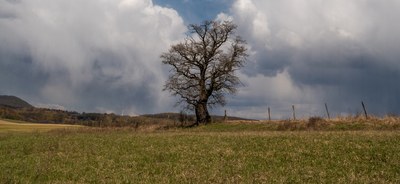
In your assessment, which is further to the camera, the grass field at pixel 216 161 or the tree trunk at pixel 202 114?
the tree trunk at pixel 202 114

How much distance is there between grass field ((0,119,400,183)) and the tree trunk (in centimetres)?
4619

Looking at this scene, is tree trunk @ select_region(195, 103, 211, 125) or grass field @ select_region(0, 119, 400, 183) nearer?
grass field @ select_region(0, 119, 400, 183)

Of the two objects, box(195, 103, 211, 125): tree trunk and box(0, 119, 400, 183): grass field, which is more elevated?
box(195, 103, 211, 125): tree trunk

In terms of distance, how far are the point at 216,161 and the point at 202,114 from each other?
55.3 m

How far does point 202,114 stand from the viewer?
3059 inches

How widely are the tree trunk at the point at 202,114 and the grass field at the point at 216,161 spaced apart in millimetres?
46187

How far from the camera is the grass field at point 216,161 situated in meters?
18.3

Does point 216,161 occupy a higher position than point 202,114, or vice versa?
point 202,114

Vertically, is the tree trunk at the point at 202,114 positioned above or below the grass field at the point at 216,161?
above

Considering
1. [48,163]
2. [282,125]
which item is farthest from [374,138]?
[282,125]

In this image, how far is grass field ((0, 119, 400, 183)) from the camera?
18281mm

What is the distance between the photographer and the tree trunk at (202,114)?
77250 millimetres

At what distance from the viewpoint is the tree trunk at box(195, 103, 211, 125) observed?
7725cm

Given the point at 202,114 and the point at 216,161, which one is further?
the point at 202,114
